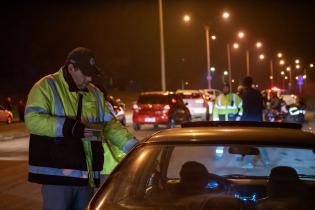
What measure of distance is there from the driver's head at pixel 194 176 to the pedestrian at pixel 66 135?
28.4 inches

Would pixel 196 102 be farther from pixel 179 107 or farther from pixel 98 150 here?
pixel 98 150

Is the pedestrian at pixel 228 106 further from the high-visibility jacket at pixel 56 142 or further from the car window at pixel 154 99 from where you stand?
the car window at pixel 154 99

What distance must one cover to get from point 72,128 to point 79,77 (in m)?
0.44

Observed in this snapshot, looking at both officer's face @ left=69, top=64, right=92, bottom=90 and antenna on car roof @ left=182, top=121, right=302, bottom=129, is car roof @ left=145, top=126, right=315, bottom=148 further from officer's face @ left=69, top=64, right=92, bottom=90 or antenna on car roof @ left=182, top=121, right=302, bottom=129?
officer's face @ left=69, top=64, right=92, bottom=90

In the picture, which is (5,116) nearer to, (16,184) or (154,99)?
(154,99)

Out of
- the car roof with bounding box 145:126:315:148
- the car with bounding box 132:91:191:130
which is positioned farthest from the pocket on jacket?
the car with bounding box 132:91:191:130

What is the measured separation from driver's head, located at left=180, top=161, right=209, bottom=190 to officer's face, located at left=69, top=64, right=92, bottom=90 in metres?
0.99

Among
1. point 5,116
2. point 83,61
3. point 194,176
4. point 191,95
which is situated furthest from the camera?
point 5,116

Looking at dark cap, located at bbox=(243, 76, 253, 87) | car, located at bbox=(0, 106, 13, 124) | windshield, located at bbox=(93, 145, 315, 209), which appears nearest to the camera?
windshield, located at bbox=(93, 145, 315, 209)

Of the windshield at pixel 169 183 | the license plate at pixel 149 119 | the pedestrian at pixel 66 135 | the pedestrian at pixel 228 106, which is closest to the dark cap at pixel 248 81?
the pedestrian at pixel 228 106

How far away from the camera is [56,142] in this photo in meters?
4.62

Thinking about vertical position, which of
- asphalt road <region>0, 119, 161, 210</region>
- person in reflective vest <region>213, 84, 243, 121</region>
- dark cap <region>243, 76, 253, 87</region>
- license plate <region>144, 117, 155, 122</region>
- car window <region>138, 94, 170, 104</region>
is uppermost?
car window <region>138, 94, 170, 104</region>

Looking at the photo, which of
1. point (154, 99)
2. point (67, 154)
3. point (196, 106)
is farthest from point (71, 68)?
point (196, 106)

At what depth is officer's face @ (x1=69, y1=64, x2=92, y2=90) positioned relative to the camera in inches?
189
